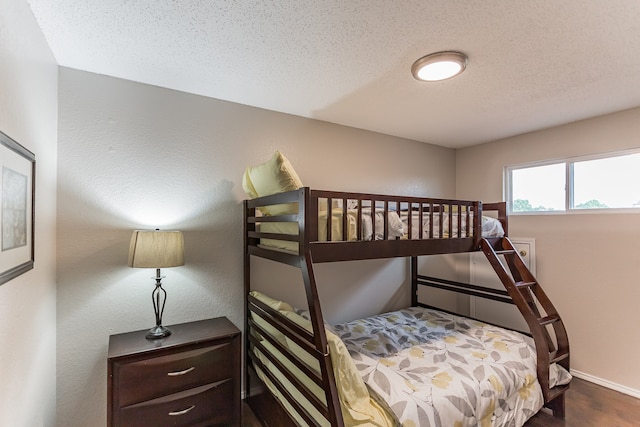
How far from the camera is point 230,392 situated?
6.24ft

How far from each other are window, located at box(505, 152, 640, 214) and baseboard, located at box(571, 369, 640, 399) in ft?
4.91

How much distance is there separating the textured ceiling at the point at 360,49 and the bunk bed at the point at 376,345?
0.66m

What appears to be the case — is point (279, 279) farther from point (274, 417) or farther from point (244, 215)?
point (274, 417)

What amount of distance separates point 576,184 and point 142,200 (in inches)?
147

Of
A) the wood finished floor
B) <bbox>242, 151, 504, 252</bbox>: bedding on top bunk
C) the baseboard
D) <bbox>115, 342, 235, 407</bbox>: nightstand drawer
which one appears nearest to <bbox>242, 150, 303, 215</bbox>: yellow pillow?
<bbox>242, 151, 504, 252</bbox>: bedding on top bunk

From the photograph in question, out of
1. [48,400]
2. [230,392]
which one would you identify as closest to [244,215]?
[230,392]

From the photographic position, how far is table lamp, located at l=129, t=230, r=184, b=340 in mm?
1778

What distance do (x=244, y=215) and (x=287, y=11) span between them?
4.73ft

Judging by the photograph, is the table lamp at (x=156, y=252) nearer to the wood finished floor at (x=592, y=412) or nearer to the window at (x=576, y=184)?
the wood finished floor at (x=592, y=412)

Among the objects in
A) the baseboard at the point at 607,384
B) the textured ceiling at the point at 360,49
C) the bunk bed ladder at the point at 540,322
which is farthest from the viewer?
the baseboard at the point at 607,384

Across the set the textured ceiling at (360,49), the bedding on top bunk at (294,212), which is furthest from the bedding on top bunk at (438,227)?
the textured ceiling at (360,49)

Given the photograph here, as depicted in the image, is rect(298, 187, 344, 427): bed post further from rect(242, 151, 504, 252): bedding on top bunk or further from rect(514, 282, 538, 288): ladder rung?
rect(514, 282, 538, 288): ladder rung

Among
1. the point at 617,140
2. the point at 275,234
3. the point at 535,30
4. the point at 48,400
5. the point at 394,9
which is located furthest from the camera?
the point at 617,140

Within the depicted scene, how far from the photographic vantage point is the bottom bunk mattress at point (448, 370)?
5.29ft
